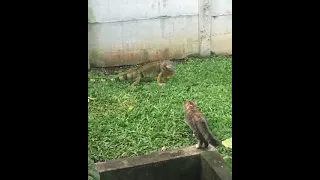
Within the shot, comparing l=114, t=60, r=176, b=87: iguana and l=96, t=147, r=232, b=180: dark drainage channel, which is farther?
l=114, t=60, r=176, b=87: iguana

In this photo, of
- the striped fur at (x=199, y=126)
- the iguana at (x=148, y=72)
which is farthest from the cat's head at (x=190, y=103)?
the iguana at (x=148, y=72)

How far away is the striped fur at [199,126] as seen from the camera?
2047mm

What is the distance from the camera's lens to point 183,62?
A: 2148mm

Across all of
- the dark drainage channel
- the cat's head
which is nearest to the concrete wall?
the cat's head

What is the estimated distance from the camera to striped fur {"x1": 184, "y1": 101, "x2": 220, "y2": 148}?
2047mm

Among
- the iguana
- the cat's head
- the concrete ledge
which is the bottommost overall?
the concrete ledge

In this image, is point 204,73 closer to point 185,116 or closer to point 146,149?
point 185,116

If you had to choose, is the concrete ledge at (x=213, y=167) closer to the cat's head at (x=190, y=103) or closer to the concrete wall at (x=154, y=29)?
the cat's head at (x=190, y=103)

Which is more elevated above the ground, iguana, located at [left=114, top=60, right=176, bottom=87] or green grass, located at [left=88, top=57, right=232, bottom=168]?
iguana, located at [left=114, top=60, right=176, bottom=87]

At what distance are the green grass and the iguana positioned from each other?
0.03 meters

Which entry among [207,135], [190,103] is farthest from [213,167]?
[190,103]

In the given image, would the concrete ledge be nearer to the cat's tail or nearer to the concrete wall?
the cat's tail
